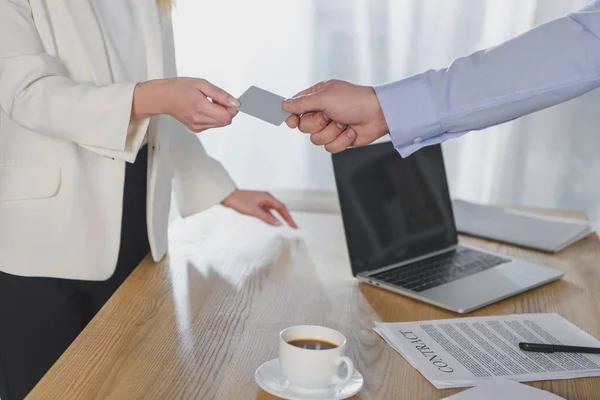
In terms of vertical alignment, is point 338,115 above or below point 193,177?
above

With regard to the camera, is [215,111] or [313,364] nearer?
[313,364]

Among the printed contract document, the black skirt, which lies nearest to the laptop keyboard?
the printed contract document

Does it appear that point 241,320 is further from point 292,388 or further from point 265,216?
point 265,216

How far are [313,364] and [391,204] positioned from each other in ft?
2.05

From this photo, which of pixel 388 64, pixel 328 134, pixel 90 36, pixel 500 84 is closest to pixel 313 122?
pixel 328 134

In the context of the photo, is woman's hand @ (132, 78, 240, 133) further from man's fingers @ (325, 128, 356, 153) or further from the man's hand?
man's fingers @ (325, 128, 356, 153)

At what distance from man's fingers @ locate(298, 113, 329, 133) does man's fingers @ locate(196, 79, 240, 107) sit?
18cm

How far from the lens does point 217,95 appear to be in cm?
124

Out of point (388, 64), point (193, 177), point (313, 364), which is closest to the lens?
point (313, 364)

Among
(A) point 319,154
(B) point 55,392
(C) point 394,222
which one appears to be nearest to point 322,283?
(C) point 394,222

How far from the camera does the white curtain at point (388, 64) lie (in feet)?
7.20

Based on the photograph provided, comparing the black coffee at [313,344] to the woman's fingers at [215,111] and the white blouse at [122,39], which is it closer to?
the woman's fingers at [215,111]

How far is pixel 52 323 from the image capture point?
56.2 inches

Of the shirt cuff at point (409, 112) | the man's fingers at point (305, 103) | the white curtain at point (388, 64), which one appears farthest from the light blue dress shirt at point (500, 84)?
the white curtain at point (388, 64)
